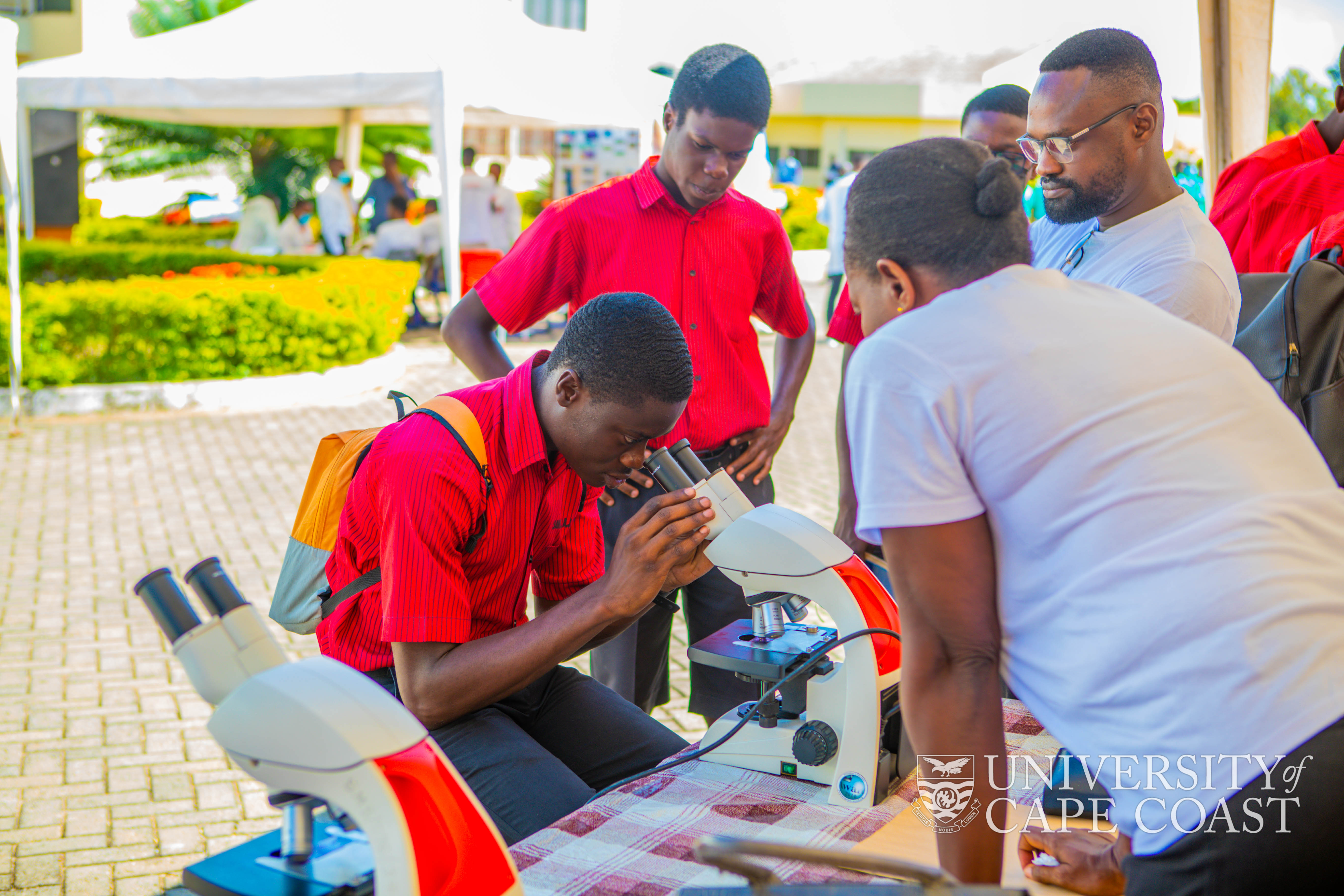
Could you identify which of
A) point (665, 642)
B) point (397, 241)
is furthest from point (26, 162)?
point (665, 642)

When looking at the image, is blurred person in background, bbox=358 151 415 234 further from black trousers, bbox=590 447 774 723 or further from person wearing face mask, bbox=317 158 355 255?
black trousers, bbox=590 447 774 723

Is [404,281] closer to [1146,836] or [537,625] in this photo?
[537,625]

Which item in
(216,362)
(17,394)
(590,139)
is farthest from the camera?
(590,139)

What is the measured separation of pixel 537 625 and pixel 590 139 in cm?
1060

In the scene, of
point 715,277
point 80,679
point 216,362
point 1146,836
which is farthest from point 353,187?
point 1146,836

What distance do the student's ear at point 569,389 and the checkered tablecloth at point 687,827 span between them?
0.69m

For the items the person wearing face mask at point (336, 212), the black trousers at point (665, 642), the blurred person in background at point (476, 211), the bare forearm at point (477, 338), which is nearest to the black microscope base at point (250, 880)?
the black trousers at point (665, 642)

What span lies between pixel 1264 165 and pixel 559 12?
3365 centimetres

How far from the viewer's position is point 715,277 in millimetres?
3051

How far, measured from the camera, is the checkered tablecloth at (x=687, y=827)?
1.55 m

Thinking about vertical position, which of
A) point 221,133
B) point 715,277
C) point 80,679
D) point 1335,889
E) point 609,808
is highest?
point 221,133

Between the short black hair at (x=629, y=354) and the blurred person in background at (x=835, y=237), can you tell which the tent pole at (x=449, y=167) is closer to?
the blurred person in background at (x=835, y=237)

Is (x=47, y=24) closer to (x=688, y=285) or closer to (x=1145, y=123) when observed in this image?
(x=688, y=285)

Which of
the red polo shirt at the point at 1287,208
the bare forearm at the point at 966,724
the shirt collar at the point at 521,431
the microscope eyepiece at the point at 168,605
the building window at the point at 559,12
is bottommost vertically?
the bare forearm at the point at 966,724
